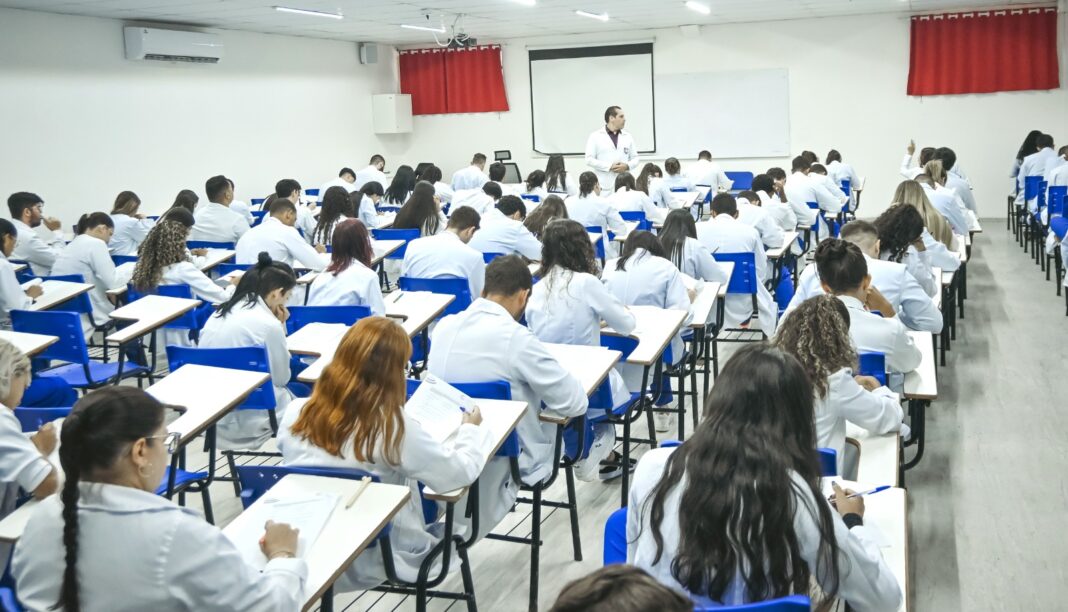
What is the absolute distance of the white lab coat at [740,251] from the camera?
625cm

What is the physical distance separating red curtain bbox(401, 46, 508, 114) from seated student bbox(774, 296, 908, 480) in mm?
13269

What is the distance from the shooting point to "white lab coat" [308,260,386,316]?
534 centimetres

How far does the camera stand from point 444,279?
5879 mm

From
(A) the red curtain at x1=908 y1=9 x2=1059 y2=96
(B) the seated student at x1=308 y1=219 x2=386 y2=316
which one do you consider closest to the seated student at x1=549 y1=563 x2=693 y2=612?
(B) the seated student at x1=308 y1=219 x2=386 y2=316

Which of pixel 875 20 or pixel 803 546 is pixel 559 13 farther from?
pixel 803 546

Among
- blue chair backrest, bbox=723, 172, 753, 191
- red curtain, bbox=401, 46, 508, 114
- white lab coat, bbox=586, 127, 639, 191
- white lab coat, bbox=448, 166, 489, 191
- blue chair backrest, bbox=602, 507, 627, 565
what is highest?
red curtain, bbox=401, 46, 508, 114

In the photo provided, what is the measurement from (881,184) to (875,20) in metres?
2.31

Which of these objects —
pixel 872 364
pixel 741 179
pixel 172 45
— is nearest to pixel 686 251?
pixel 872 364

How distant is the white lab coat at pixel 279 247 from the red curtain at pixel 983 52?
32.3 ft

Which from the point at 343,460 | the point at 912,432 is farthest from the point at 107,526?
the point at 912,432

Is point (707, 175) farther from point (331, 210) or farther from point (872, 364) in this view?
point (872, 364)

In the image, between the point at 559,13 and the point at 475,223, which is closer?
the point at 475,223

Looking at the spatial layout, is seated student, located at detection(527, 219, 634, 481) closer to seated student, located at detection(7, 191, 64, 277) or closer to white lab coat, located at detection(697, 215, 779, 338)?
white lab coat, located at detection(697, 215, 779, 338)

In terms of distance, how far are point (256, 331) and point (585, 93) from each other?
38.7 ft
